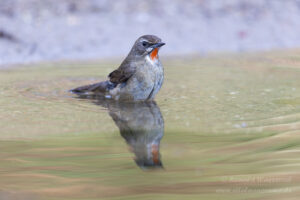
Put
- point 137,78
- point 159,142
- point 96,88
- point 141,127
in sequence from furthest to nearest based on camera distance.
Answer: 1. point 96,88
2. point 137,78
3. point 141,127
4. point 159,142

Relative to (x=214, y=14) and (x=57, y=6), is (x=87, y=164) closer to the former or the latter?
(x=57, y=6)

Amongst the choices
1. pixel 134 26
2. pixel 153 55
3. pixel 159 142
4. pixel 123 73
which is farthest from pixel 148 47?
pixel 134 26

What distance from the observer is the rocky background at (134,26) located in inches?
364

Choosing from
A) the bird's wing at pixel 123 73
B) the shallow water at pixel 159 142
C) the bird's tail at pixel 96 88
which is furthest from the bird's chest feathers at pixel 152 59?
the bird's tail at pixel 96 88

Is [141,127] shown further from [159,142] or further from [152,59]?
[152,59]

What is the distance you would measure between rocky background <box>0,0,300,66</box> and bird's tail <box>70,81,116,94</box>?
290cm

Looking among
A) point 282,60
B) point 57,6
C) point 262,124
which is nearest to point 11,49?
point 57,6

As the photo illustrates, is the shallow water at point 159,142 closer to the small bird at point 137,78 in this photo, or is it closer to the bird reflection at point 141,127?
the bird reflection at point 141,127

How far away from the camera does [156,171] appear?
3.10 m

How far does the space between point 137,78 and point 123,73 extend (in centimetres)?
25

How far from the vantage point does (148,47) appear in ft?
18.8

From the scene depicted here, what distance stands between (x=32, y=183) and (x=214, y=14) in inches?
343

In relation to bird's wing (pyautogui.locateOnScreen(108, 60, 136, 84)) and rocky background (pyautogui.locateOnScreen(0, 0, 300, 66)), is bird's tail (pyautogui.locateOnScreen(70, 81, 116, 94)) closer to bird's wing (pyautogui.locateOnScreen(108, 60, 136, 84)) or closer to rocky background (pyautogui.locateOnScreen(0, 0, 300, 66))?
bird's wing (pyautogui.locateOnScreen(108, 60, 136, 84))

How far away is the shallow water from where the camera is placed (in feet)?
9.40
